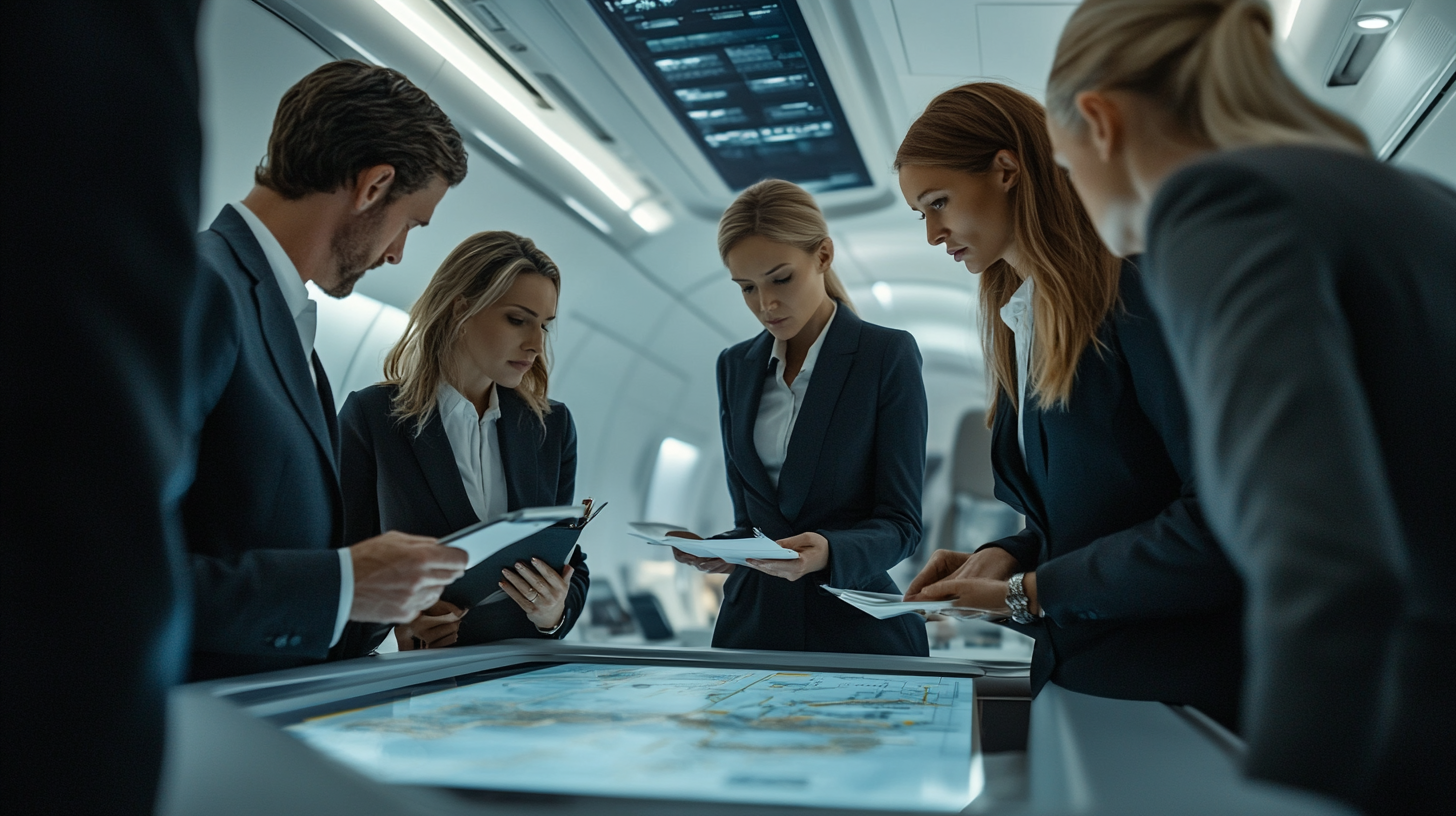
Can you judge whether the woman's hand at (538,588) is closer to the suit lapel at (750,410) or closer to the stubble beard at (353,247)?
the suit lapel at (750,410)

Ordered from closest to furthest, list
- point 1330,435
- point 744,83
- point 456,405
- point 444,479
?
point 1330,435
point 444,479
point 456,405
point 744,83

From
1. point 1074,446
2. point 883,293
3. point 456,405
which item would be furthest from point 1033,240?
point 883,293

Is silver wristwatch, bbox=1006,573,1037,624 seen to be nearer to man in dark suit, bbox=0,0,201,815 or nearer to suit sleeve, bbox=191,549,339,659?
suit sleeve, bbox=191,549,339,659

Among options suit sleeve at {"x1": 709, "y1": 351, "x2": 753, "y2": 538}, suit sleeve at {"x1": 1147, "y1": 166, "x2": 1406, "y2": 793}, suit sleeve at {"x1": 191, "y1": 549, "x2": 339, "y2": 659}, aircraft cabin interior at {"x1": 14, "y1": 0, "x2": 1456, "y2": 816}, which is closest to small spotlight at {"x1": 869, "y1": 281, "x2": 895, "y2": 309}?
aircraft cabin interior at {"x1": 14, "y1": 0, "x2": 1456, "y2": 816}

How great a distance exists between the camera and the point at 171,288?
2.89 ft

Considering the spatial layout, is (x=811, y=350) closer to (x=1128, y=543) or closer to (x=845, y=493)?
(x=845, y=493)

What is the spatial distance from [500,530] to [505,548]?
18.3 inches

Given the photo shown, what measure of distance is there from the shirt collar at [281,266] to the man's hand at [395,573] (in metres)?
0.57

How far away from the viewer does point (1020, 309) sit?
2062 mm

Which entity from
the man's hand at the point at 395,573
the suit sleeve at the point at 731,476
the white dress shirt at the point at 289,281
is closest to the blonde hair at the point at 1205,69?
the man's hand at the point at 395,573

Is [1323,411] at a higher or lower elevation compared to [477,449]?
lower

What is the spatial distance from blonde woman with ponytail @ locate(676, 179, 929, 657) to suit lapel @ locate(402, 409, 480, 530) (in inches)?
27.4

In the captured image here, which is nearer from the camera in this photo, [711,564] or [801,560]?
[801,560]

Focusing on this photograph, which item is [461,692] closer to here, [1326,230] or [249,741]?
[249,741]
